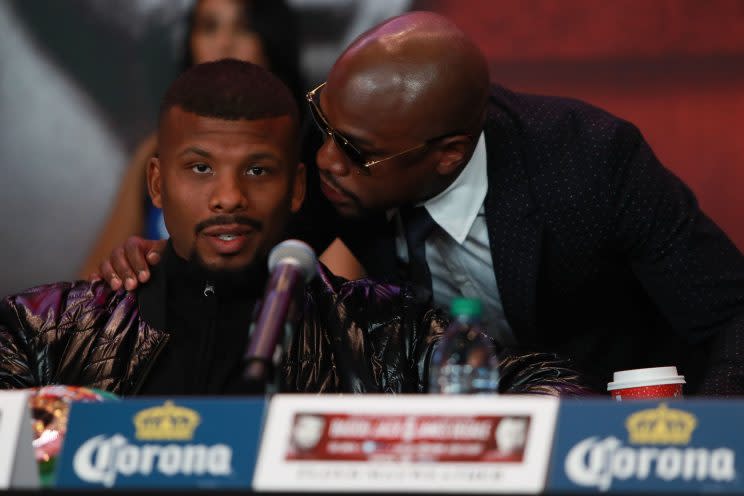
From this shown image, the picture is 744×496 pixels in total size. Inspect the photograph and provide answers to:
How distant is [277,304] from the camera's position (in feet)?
4.47

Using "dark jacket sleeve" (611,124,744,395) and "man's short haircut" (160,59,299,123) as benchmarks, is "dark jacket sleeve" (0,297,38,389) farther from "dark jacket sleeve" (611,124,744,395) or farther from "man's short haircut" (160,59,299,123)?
"dark jacket sleeve" (611,124,744,395)

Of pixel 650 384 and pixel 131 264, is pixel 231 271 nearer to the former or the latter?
pixel 131 264

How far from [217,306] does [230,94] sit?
0.45 m

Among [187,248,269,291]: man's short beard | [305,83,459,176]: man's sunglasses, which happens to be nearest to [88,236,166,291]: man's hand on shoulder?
[187,248,269,291]: man's short beard

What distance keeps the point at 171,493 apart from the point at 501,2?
2569 millimetres

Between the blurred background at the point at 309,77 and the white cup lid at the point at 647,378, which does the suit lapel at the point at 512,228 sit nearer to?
the white cup lid at the point at 647,378

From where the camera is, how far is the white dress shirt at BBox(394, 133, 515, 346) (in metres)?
2.44

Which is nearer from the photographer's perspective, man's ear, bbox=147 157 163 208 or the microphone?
the microphone

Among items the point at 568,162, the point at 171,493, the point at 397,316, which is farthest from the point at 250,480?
the point at 568,162

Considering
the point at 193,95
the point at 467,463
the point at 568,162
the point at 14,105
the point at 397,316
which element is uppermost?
the point at 14,105

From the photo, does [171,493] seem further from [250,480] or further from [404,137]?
[404,137]

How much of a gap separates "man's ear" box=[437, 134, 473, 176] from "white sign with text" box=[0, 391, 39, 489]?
121cm

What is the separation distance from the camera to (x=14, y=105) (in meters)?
3.63

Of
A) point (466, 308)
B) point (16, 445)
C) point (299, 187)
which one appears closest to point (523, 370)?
point (299, 187)
